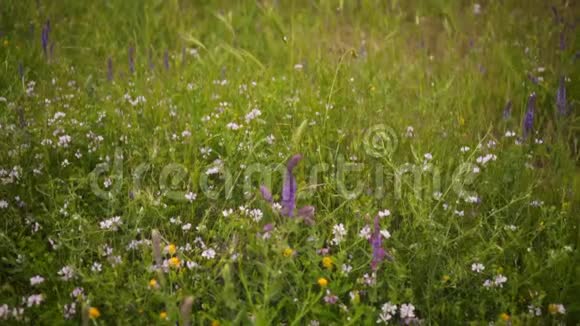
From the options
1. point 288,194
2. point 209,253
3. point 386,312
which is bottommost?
point 386,312

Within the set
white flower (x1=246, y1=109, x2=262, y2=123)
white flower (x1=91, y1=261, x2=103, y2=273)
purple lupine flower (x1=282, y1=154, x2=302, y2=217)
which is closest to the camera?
purple lupine flower (x1=282, y1=154, x2=302, y2=217)

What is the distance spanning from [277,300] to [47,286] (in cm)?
88

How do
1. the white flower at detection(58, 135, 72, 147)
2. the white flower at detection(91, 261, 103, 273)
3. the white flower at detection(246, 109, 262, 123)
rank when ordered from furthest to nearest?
the white flower at detection(246, 109, 262, 123), the white flower at detection(58, 135, 72, 147), the white flower at detection(91, 261, 103, 273)

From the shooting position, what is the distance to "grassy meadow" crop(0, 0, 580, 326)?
2.15 m

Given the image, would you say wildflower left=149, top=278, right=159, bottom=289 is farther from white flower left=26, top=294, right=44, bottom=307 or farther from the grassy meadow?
white flower left=26, top=294, right=44, bottom=307

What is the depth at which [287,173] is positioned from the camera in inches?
76.2

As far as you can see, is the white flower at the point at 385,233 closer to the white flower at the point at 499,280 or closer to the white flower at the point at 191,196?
the white flower at the point at 499,280

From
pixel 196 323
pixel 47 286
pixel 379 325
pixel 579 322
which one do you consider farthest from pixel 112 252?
pixel 579 322

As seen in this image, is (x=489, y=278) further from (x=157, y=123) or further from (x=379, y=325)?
(x=157, y=123)

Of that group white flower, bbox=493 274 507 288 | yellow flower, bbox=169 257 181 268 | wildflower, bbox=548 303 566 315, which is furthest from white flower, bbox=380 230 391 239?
yellow flower, bbox=169 257 181 268

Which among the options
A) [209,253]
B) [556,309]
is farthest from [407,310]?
[209,253]

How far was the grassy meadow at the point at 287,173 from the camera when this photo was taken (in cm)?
215

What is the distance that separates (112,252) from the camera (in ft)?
7.68

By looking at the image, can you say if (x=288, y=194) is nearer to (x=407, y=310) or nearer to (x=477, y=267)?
(x=407, y=310)
